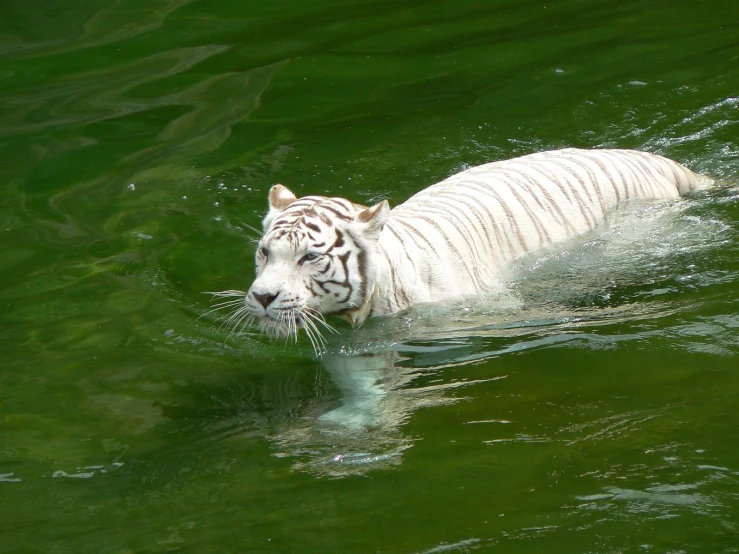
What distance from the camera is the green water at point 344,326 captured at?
2.79 metres

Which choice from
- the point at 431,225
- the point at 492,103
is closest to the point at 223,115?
the point at 492,103

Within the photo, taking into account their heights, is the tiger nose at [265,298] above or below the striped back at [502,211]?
below

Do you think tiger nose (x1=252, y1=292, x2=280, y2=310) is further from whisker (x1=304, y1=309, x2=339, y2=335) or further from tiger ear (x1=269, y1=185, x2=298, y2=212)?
tiger ear (x1=269, y1=185, x2=298, y2=212)

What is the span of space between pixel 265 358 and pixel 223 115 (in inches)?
117

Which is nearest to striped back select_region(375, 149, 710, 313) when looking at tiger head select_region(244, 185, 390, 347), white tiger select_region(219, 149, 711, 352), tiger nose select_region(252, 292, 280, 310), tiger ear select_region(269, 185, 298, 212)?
white tiger select_region(219, 149, 711, 352)

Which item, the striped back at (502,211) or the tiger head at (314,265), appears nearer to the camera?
the tiger head at (314,265)

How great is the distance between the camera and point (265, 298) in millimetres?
3439

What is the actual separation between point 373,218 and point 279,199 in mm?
501

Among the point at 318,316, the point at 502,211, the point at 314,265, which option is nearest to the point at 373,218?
the point at 314,265

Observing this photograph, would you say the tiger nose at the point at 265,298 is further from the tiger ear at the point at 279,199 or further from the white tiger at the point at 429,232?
the tiger ear at the point at 279,199

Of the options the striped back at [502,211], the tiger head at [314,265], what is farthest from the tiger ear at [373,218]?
the striped back at [502,211]

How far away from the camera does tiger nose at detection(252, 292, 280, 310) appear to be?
135 inches

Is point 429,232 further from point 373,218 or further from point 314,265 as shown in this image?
point 314,265

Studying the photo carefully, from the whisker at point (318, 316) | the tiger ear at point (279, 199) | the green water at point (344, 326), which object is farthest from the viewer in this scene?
the tiger ear at point (279, 199)
